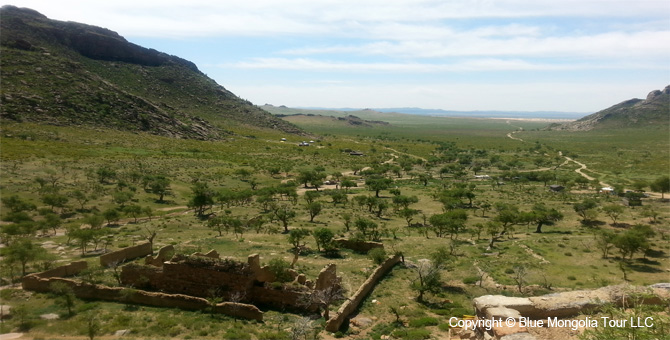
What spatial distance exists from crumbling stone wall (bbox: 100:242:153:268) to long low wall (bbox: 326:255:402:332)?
14.3 m

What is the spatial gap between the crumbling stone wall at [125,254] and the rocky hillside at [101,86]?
78.8 m

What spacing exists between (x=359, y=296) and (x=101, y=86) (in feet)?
379

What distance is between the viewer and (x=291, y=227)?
136ft

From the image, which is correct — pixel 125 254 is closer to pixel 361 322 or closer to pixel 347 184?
pixel 361 322

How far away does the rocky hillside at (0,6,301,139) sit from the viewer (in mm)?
89500

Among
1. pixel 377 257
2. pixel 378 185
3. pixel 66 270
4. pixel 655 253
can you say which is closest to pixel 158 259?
pixel 66 270

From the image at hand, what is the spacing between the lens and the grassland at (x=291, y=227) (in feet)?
60.4

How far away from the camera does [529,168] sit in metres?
96.6

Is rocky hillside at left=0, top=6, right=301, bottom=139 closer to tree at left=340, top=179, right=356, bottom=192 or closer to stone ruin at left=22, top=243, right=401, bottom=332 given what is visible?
tree at left=340, top=179, right=356, bottom=192

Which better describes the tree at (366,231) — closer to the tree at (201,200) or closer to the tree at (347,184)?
the tree at (201,200)

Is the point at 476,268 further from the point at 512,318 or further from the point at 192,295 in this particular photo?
the point at 192,295

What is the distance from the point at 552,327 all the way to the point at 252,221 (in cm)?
3201

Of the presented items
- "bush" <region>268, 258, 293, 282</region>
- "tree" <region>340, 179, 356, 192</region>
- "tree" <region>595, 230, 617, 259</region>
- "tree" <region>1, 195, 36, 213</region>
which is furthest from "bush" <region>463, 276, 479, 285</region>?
"tree" <region>1, 195, 36, 213</region>

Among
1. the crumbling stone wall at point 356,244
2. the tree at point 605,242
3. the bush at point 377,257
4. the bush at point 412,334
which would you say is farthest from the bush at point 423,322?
the tree at point 605,242
